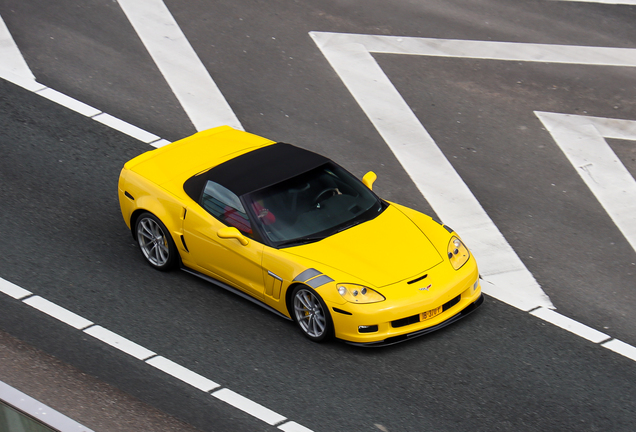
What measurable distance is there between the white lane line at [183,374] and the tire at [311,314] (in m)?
1.03

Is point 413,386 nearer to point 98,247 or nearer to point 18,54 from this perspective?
point 98,247

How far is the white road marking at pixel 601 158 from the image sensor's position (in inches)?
413

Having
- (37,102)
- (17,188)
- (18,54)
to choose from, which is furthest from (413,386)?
(18,54)

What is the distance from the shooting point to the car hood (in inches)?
310

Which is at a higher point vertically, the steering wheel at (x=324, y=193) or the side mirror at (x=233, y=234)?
the steering wheel at (x=324, y=193)

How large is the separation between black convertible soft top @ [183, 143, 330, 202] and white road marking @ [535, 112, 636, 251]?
12.8 feet

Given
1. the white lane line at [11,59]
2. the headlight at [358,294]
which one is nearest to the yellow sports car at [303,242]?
the headlight at [358,294]

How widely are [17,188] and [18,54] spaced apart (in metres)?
3.76

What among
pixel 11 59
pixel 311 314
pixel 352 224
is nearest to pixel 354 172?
pixel 352 224

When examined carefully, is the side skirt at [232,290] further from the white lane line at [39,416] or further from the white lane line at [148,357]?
the white lane line at [39,416]

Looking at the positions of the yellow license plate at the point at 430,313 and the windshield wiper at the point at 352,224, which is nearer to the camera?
the yellow license plate at the point at 430,313

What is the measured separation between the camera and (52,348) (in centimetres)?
794

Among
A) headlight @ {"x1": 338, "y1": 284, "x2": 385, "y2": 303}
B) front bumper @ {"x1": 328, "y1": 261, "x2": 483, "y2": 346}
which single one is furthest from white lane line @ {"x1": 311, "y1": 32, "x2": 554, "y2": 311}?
headlight @ {"x1": 338, "y1": 284, "x2": 385, "y2": 303}

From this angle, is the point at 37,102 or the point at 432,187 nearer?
the point at 432,187
